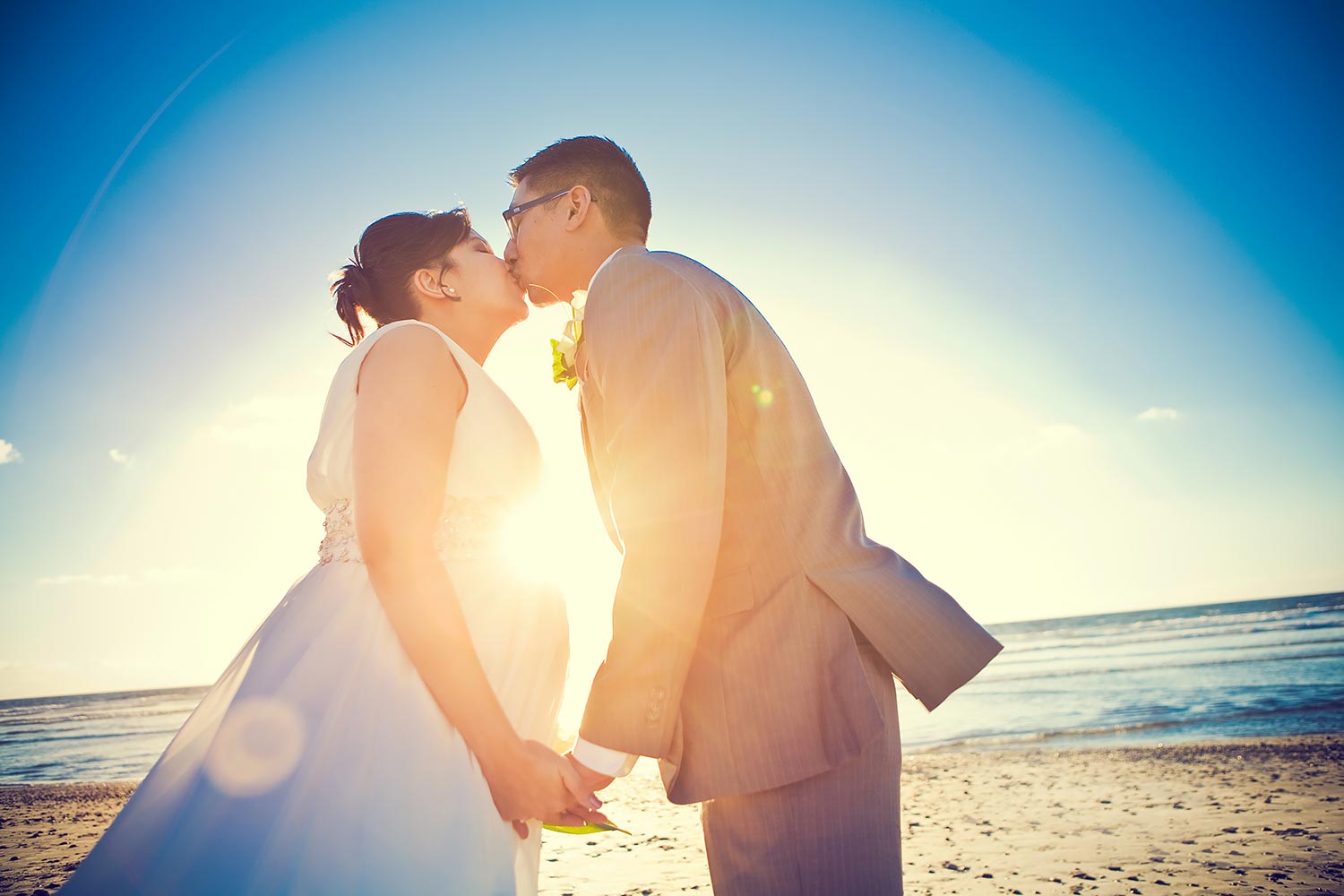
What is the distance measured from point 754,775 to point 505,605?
81 cm

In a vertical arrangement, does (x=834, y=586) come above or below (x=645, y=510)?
below

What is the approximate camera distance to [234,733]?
1.71 meters

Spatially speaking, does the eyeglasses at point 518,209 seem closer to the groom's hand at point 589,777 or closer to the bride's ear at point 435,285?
the bride's ear at point 435,285

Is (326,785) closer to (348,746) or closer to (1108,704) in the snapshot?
(348,746)

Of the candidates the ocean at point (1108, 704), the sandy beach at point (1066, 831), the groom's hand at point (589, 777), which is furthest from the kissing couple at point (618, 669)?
the ocean at point (1108, 704)

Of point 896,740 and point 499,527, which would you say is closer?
point 896,740

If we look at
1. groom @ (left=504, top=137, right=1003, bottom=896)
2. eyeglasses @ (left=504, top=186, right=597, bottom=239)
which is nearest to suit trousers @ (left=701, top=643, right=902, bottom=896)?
groom @ (left=504, top=137, right=1003, bottom=896)

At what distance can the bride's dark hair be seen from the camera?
2555mm

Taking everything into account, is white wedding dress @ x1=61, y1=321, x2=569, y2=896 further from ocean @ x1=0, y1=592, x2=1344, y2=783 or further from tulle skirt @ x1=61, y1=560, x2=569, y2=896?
ocean @ x1=0, y1=592, x2=1344, y2=783

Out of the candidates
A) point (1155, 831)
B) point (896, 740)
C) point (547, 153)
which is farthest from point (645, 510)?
point (1155, 831)

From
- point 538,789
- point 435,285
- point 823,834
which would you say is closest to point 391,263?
point 435,285

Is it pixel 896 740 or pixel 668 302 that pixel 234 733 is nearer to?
pixel 668 302

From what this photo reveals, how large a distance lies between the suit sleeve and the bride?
261mm

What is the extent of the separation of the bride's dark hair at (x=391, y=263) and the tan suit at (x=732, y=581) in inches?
41.1
